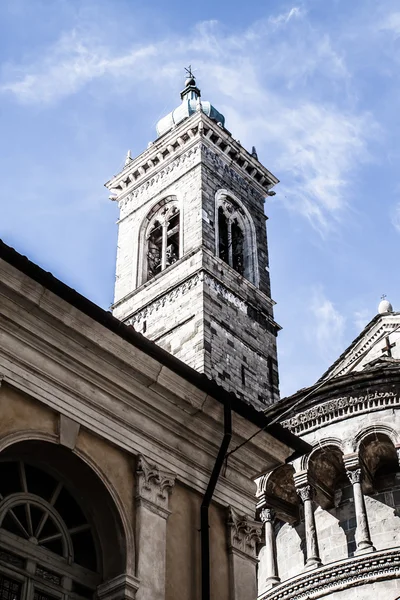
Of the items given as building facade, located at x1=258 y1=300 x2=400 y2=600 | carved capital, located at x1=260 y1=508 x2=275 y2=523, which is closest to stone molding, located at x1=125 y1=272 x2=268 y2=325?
building facade, located at x1=258 y1=300 x2=400 y2=600

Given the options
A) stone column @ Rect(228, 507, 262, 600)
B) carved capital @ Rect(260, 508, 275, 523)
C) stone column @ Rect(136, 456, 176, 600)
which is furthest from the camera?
carved capital @ Rect(260, 508, 275, 523)

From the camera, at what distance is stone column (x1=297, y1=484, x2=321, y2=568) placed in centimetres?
Answer: 1805

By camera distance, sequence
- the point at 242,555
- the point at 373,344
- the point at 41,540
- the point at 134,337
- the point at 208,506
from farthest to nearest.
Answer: the point at 373,344 < the point at 242,555 < the point at 208,506 < the point at 134,337 < the point at 41,540

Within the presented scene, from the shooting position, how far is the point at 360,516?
17.8 meters

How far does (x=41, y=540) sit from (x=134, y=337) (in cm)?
201

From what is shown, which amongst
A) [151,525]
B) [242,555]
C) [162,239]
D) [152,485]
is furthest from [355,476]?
[162,239]

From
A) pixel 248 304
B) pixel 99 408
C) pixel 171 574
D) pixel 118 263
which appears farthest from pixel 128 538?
pixel 118 263

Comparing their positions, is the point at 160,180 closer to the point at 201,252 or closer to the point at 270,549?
the point at 201,252

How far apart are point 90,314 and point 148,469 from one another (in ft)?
4.94

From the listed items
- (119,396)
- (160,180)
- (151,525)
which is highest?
(160,180)

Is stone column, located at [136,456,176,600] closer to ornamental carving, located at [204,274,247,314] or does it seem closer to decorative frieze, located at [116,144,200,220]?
ornamental carving, located at [204,274,247,314]

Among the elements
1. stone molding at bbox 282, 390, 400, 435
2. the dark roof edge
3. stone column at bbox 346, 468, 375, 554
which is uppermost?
stone molding at bbox 282, 390, 400, 435

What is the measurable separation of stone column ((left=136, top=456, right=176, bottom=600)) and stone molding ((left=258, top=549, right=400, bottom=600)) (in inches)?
325

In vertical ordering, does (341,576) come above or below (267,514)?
below
